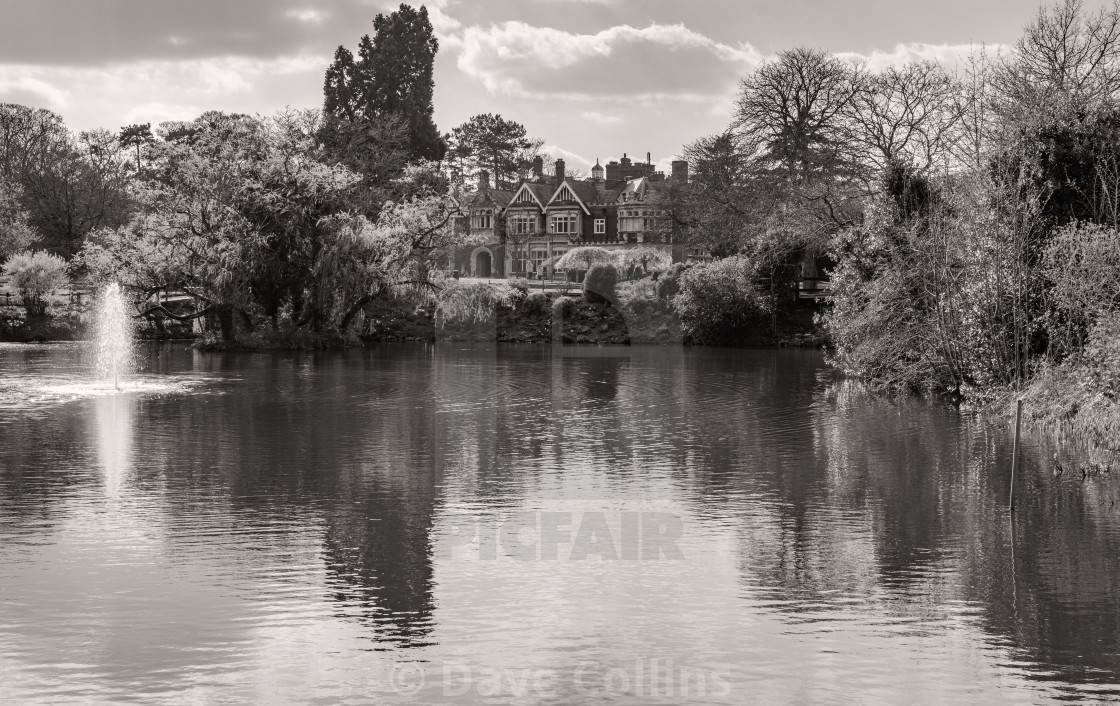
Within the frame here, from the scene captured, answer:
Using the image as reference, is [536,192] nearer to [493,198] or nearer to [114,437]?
[493,198]

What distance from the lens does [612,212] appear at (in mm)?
112188

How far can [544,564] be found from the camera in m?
13.0

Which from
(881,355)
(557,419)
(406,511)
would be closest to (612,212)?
(881,355)

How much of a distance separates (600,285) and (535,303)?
13.3 feet

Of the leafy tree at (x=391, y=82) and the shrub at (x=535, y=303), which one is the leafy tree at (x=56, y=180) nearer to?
the leafy tree at (x=391, y=82)

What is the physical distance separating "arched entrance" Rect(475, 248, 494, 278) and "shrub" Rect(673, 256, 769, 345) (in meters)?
49.9

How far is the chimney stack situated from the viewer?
81.8 metres

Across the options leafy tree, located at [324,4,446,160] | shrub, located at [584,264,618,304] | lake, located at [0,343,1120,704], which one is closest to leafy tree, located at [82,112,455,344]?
shrub, located at [584,264,618,304]

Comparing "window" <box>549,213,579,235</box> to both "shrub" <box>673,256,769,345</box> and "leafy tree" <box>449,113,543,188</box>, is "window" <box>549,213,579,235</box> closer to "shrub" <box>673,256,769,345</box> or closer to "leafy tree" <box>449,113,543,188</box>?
"leafy tree" <box>449,113,543,188</box>

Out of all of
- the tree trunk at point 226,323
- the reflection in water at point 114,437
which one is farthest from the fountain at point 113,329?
the reflection in water at point 114,437

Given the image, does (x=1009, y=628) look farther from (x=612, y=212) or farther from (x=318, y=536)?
(x=612, y=212)

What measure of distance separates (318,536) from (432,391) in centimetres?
2079

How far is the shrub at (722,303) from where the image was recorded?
6191cm

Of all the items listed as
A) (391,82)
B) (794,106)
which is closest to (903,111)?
(794,106)
